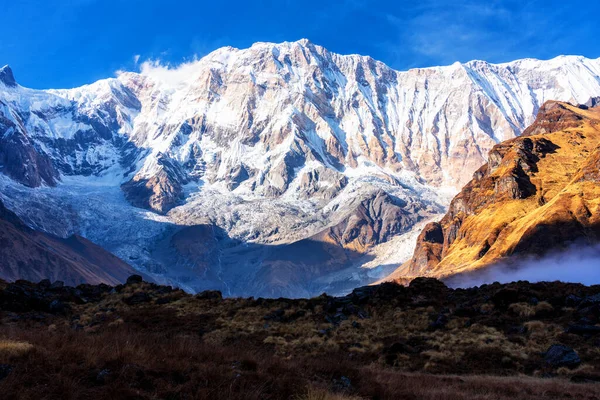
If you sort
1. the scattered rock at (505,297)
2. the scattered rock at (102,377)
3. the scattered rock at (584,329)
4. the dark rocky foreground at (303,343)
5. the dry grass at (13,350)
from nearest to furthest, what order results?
the scattered rock at (102,377), the dark rocky foreground at (303,343), the dry grass at (13,350), the scattered rock at (584,329), the scattered rock at (505,297)

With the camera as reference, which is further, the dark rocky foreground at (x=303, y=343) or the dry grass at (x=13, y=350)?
the dry grass at (x=13, y=350)

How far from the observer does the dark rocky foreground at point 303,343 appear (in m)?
11.9

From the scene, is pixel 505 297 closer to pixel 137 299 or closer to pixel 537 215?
pixel 137 299

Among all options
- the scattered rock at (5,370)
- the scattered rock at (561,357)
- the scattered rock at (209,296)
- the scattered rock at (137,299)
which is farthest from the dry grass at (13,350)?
the scattered rock at (209,296)

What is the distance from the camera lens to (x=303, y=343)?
1212 inches

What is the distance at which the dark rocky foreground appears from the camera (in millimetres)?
11930

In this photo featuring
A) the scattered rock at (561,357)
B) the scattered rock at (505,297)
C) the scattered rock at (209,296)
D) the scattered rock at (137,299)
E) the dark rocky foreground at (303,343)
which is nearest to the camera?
the dark rocky foreground at (303,343)

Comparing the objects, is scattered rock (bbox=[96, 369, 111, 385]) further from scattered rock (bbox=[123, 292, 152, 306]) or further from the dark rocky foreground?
scattered rock (bbox=[123, 292, 152, 306])

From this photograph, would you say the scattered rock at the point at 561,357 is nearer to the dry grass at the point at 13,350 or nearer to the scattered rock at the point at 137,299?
the dry grass at the point at 13,350

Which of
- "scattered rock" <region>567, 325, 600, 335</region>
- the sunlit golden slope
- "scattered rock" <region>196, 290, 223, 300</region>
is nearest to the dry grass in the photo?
"scattered rock" <region>567, 325, 600, 335</region>

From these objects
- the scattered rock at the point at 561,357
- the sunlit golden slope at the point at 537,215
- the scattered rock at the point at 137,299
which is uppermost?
the sunlit golden slope at the point at 537,215

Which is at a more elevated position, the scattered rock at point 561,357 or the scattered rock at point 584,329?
the scattered rock at point 584,329

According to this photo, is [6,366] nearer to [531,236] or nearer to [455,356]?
[455,356]

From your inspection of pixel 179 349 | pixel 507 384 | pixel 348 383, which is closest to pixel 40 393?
pixel 179 349
